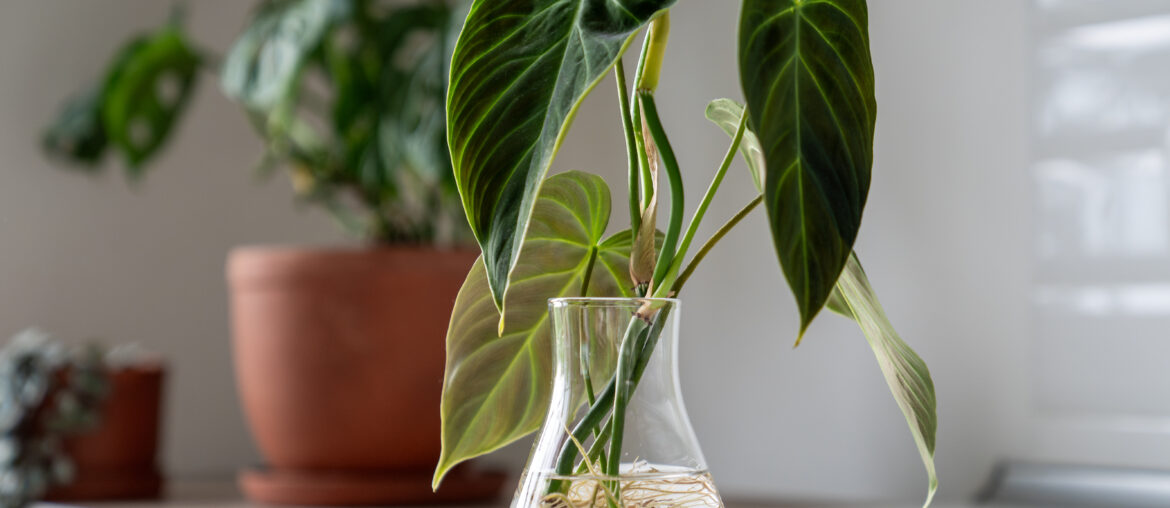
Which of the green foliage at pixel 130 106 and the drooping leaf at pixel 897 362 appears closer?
the drooping leaf at pixel 897 362

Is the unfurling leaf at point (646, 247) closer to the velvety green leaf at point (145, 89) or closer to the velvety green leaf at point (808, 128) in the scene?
the velvety green leaf at point (808, 128)

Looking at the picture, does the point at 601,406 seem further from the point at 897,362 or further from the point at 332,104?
the point at 332,104

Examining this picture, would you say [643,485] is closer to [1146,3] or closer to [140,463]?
[1146,3]

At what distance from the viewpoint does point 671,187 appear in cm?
40

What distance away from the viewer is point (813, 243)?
1.01ft

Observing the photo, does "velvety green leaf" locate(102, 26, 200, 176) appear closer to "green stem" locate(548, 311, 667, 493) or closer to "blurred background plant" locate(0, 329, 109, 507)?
"blurred background plant" locate(0, 329, 109, 507)

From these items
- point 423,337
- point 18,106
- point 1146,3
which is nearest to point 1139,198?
point 1146,3

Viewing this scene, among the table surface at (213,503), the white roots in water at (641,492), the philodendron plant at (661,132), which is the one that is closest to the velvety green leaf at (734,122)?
the philodendron plant at (661,132)

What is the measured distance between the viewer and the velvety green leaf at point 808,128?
0.31 meters

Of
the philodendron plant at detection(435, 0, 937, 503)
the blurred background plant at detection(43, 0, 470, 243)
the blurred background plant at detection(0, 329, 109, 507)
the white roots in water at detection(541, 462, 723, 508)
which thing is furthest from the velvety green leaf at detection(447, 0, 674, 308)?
the blurred background plant at detection(0, 329, 109, 507)

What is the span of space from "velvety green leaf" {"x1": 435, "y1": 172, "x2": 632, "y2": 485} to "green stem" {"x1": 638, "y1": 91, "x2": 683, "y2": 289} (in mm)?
51

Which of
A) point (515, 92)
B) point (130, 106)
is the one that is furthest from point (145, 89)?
point (515, 92)

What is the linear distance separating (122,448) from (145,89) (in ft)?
1.29

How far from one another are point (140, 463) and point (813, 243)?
101 centimetres
